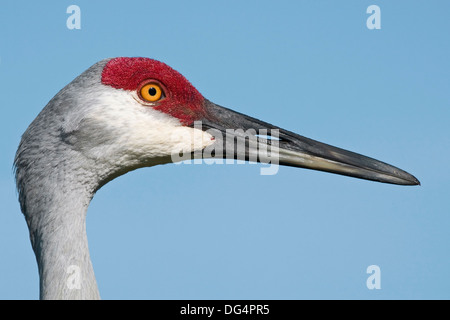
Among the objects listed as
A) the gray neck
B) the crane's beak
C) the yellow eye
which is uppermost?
the yellow eye

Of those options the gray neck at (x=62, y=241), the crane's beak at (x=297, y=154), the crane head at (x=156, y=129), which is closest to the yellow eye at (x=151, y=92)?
the crane head at (x=156, y=129)

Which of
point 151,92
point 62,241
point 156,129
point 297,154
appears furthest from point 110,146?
point 297,154

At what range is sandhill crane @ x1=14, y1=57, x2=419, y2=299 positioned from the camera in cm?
432

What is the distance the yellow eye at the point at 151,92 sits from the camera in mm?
4891

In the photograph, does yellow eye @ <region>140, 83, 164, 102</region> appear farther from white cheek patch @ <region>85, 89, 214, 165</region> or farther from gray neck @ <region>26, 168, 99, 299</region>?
gray neck @ <region>26, 168, 99, 299</region>

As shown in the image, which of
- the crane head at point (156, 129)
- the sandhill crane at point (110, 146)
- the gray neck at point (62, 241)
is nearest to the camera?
the gray neck at point (62, 241)

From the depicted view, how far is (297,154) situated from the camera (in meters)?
5.00

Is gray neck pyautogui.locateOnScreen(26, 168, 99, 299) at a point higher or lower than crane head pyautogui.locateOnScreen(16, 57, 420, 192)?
lower

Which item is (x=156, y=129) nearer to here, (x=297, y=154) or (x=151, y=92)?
(x=151, y=92)

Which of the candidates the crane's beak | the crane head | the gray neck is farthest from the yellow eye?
the gray neck

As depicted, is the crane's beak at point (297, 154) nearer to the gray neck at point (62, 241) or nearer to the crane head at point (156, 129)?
the crane head at point (156, 129)
